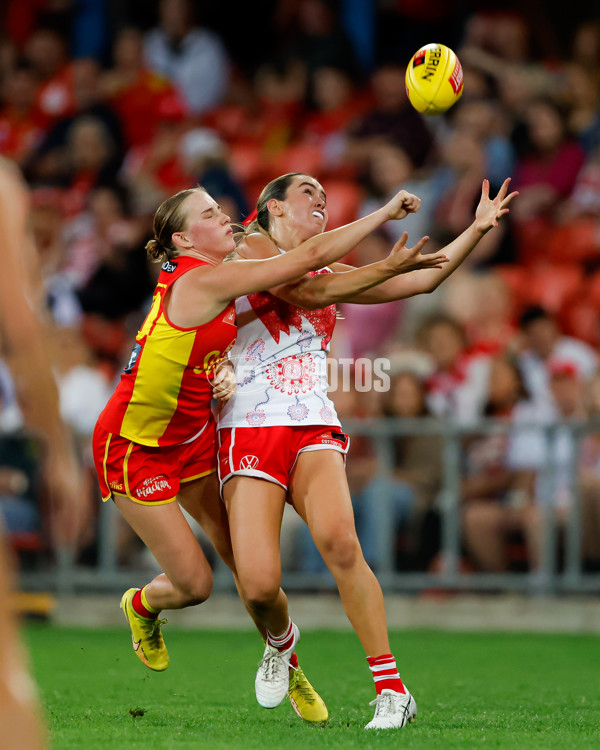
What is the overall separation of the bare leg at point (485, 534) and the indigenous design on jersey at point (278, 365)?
13.3ft

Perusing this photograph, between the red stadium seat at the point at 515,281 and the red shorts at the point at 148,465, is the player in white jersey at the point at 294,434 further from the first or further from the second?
the red stadium seat at the point at 515,281

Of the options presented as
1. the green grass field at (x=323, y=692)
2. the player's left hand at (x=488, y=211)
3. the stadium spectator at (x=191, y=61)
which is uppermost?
the stadium spectator at (x=191, y=61)

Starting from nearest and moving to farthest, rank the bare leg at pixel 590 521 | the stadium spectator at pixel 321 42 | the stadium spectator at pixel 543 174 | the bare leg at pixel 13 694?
the bare leg at pixel 13 694 → the bare leg at pixel 590 521 → the stadium spectator at pixel 543 174 → the stadium spectator at pixel 321 42

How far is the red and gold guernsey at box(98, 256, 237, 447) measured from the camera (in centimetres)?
579

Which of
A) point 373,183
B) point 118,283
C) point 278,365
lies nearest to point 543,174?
point 373,183

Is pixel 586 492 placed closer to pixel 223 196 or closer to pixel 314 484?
pixel 314 484

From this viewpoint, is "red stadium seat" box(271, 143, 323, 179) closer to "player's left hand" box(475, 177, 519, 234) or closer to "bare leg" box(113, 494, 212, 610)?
"player's left hand" box(475, 177, 519, 234)

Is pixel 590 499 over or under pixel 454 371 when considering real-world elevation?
under

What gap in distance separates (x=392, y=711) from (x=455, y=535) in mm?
4512

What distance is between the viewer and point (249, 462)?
5789mm

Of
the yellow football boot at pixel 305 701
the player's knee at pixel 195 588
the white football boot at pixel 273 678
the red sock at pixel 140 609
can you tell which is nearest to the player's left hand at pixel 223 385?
the player's knee at pixel 195 588

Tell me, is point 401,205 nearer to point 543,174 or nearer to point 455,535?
point 455,535

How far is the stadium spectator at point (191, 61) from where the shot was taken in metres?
15.7

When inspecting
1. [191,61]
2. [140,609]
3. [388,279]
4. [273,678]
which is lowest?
[273,678]
